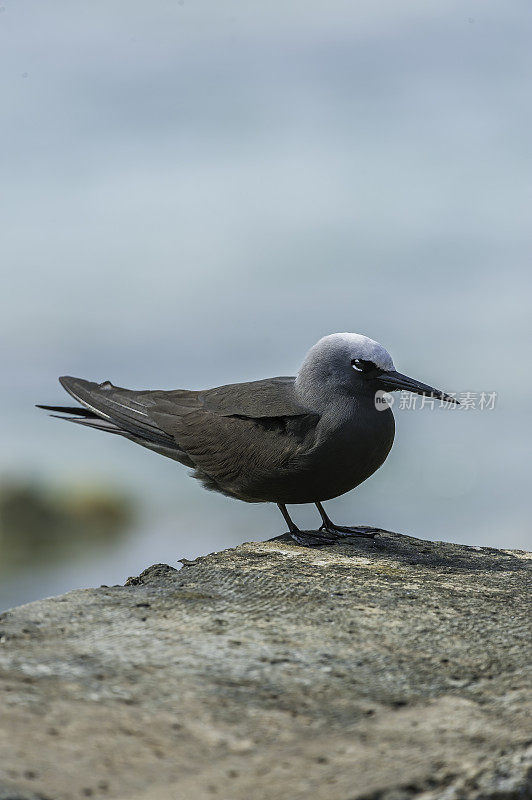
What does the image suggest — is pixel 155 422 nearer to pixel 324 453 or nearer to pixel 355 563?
pixel 324 453

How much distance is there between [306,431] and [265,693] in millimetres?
2133

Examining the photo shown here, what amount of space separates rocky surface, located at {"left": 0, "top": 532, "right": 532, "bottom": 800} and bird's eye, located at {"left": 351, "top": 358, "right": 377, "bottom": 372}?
129 centimetres

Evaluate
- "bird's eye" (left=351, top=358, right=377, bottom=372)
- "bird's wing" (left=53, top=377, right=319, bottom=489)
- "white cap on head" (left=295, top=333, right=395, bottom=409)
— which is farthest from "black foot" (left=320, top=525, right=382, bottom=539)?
"bird's eye" (left=351, top=358, right=377, bottom=372)

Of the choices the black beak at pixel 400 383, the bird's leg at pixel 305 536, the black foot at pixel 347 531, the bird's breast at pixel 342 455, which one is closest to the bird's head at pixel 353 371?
the black beak at pixel 400 383

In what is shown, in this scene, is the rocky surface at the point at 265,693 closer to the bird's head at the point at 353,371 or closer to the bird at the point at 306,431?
the bird at the point at 306,431

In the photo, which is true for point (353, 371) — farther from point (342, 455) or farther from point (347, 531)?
point (347, 531)

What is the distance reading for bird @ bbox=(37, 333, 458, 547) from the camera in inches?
175

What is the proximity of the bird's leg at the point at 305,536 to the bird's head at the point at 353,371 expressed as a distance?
612 mm

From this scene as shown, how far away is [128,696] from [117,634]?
45cm

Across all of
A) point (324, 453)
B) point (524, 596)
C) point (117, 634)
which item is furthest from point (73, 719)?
point (324, 453)

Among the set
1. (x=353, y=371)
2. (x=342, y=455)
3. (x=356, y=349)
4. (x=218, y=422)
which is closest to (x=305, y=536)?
(x=342, y=455)

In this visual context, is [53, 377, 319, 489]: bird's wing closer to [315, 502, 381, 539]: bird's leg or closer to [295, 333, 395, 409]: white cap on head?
[295, 333, 395, 409]: white cap on head

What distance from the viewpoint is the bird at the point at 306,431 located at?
14.6 ft

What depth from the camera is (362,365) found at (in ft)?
14.9
